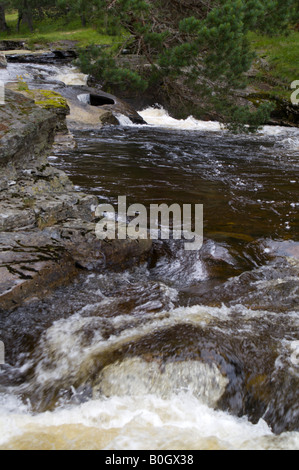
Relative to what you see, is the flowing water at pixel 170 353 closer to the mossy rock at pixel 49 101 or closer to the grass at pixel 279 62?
the mossy rock at pixel 49 101

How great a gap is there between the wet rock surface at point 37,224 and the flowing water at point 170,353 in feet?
0.61

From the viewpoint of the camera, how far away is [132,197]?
6.55 m

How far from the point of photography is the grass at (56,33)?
2888cm

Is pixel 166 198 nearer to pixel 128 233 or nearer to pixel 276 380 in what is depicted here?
pixel 128 233

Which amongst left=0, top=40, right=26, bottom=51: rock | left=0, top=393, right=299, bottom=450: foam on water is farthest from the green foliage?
left=0, top=40, right=26, bottom=51: rock

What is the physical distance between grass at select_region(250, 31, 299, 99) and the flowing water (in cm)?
1582

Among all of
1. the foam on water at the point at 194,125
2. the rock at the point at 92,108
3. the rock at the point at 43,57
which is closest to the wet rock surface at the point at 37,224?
the rock at the point at 92,108

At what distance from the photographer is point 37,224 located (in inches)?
176

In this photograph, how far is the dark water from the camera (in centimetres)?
269

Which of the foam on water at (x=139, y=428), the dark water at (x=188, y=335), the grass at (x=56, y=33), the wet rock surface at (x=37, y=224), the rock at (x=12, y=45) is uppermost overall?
the grass at (x=56, y=33)

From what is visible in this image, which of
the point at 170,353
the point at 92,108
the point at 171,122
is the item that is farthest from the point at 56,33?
the point at 170,353

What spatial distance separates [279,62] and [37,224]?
21.3 meters

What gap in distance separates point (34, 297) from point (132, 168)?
5394 mm

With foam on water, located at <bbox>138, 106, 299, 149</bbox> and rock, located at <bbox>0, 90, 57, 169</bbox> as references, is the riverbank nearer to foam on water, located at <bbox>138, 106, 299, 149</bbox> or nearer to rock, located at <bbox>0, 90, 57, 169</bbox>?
foam on water, located at <bbox>138, 106, 299, 149</bbox>
